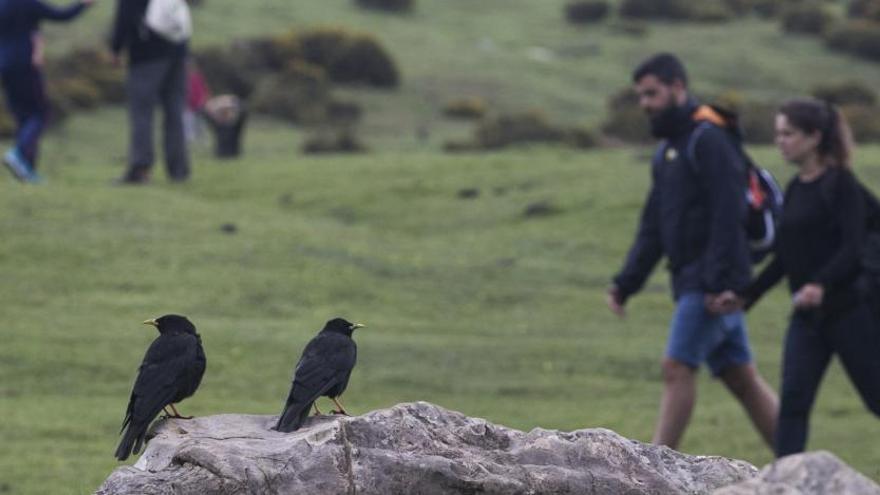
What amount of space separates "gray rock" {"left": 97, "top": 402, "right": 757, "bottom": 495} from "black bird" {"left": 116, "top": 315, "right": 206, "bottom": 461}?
106 millimetres

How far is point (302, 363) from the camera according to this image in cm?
725

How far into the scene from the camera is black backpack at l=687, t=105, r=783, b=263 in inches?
458

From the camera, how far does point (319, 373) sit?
721 cm

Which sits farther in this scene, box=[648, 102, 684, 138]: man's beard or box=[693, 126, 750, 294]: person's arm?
box=[648, 102, 684, 138]: man's beard

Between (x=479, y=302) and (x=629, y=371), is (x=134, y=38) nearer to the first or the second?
(x=479, y=302)

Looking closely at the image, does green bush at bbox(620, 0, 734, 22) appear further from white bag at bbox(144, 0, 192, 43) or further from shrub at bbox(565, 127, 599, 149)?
white bag at bbox(144, 0, 192, 43)

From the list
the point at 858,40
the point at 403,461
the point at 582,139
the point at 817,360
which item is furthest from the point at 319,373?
the point at 858,40

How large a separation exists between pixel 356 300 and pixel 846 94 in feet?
91.1

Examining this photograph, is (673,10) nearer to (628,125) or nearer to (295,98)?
(628,125)

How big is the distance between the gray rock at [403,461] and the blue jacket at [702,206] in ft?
14.0

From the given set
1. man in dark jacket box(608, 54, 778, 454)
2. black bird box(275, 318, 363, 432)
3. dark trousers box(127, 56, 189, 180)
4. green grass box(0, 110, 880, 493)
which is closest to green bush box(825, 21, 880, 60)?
green grass box(0, 110, 880, 493)

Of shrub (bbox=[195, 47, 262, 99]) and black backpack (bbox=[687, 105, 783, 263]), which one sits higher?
black backpack (bbox=[687, 105, 783, 263])

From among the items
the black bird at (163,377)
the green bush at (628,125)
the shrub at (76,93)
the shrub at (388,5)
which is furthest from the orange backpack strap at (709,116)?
the shrub at (388,5)

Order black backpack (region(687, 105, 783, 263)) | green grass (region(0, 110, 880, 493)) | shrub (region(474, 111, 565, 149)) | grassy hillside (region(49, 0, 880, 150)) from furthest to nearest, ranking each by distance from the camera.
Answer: grassy hillside (region(49, 0, 880, 150)), shrub (region(474, 111, 565, 149)), green grass (region(0, 110, 880, 493)), black backpack (region(687, 105, 783, 263))
